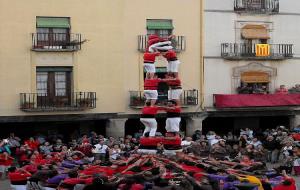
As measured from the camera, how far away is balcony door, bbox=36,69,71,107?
3256 centimetres

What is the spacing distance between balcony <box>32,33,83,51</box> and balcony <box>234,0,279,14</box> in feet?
30.2

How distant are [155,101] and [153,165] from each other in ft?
10.3

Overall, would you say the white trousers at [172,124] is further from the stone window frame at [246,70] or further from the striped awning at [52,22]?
the stone window frame at [246,70]

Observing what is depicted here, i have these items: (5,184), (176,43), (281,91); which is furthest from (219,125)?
(5,184)

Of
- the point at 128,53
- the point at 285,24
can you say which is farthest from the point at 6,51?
the point at 285,24

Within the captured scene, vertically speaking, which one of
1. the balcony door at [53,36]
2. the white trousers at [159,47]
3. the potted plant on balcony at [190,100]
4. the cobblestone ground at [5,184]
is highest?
the balcony door at [53,36]

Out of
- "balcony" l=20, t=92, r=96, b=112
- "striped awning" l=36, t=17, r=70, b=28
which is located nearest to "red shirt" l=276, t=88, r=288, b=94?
"balcony" l=20, t=92, r=96, b=112

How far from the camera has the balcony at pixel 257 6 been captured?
119 feet

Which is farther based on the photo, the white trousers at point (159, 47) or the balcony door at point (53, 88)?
the balcony door at point (53, 88)

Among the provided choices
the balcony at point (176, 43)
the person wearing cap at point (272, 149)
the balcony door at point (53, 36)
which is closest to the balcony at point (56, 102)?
the balcony door at point (53, 36)

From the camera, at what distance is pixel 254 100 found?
117 feet

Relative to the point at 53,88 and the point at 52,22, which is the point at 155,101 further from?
the point at 52,22

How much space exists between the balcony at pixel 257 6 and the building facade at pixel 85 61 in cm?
236

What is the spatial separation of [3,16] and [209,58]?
11.1 meters
